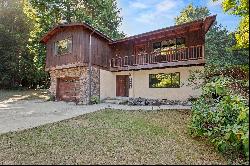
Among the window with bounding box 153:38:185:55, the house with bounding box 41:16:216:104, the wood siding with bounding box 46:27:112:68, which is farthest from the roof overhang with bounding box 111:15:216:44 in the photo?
the wood siding with bounding box 46:27:112:68

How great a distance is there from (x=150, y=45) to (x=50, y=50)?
9.93 meters

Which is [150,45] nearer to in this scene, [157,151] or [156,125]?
[156,125]

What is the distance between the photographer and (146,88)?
20.5m

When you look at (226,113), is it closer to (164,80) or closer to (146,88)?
(164,80)

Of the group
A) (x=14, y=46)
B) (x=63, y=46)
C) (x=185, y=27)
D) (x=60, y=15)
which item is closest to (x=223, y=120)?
(x=185, y=27)

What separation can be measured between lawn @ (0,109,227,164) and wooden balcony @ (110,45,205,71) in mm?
7855

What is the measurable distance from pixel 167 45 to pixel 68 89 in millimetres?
9737

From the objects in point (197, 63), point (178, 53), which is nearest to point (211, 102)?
point (197, 63)

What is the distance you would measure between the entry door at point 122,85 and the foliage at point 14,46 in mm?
17080

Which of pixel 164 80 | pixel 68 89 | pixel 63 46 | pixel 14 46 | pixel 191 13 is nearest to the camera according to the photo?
pixel 164 80

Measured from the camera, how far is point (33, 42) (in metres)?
29.3

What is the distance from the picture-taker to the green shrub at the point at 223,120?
632 centimetres

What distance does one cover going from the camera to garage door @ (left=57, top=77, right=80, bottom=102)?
2010 centimetres

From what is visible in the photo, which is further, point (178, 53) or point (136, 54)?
point (136, 54)
